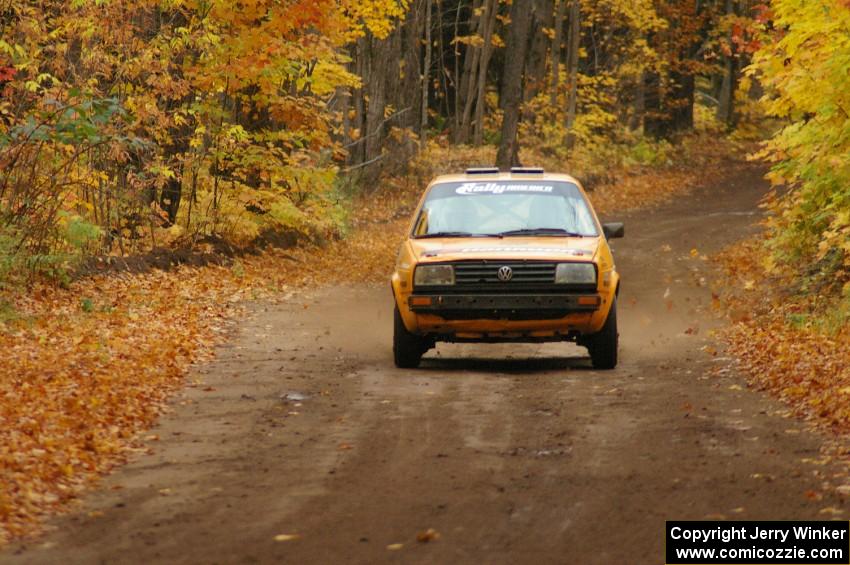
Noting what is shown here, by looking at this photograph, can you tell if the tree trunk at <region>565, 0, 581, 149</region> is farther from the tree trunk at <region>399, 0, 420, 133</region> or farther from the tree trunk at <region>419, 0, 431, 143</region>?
the tree trunk at <region>399, 0, 420, 133</region>

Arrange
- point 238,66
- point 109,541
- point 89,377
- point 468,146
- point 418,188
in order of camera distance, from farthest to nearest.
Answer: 1. point 468,146
2. point 418,188
3. point 238,66
4. point 89,377
5. point 109,541

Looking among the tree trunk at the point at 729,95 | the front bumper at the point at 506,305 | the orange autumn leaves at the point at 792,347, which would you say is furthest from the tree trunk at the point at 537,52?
the front bumper at the point at 506,305

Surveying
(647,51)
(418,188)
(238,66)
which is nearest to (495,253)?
(238,66)

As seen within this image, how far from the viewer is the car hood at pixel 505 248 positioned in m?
12.4

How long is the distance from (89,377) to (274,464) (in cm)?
347

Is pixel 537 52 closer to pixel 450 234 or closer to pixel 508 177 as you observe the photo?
pixel 508 177

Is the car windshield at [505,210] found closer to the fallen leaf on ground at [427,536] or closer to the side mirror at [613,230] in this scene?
the side mirror at [613,230]

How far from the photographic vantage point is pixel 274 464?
8578mm

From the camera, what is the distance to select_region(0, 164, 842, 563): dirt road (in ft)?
21.9

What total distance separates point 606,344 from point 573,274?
2.73 ft

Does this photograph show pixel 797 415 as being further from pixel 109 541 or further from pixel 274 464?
pixel 109 541

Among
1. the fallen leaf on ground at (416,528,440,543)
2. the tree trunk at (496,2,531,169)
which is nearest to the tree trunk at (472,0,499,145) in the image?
the tree trunk at (496,2,531,169)

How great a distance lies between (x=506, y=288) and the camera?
12250 millimetres

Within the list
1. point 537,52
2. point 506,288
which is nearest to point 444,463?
point 506,288
